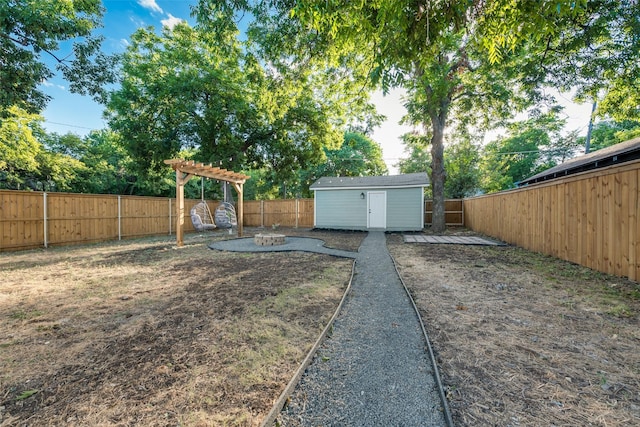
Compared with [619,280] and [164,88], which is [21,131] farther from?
[619,280]

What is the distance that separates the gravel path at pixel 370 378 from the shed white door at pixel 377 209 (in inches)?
392

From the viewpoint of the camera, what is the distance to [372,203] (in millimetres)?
12602

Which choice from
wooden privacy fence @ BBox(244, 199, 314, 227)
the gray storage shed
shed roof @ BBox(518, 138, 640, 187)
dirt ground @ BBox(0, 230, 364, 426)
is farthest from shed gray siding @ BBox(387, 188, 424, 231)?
dirt ground @ BBox(0, 230, 364, 426)

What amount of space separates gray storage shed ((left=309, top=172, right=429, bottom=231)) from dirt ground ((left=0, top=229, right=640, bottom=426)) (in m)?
7.71

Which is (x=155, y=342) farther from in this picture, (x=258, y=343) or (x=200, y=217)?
(x=200, y=217)

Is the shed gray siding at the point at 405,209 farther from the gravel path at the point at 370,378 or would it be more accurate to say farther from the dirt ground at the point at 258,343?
the gravel path at the point at 370,378

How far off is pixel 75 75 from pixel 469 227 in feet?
56.3

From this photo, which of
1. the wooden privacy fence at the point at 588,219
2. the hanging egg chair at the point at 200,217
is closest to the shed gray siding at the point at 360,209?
the wooden privacy fence at the point at 588,219

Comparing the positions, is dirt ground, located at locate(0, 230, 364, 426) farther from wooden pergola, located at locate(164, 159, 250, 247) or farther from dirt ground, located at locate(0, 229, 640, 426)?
wooden pergola, located at locate(164, 159, 250, 247)

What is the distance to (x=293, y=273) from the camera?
4.41 meters

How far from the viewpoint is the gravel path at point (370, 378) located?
4.36 ft

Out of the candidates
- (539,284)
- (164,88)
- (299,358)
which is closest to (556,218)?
(539,284)

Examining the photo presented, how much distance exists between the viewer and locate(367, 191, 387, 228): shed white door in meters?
12.4

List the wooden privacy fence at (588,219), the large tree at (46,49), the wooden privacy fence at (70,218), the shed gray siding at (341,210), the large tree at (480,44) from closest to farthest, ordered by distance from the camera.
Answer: the large tree at (480,44)
the wooden privacy fence at (588,219)
the large tree at (46,49)
the wooden privacy fence at (70,218)
the shed gray siding at (341,210)
